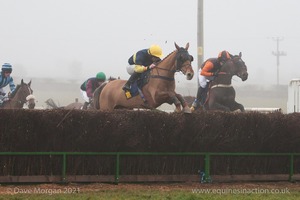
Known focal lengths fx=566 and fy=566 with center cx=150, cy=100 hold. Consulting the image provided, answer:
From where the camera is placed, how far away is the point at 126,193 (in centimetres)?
808

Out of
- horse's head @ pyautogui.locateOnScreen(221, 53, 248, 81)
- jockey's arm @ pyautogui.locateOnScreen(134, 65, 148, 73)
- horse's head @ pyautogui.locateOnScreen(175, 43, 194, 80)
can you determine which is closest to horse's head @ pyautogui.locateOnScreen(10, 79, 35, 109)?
jockey's arm @ pyautogui.locateOnScreen(134, 65, 148, 73)

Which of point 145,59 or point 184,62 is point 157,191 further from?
point 145,59

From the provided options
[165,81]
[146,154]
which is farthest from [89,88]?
[146,154]

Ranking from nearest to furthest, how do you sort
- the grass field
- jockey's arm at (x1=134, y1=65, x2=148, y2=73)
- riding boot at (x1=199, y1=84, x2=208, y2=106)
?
the grass field → jockey's arm at (x1=134, y1=65, x2=148, y2=73) → riding boot at (x1=199, y1=84, x2=208, y2=106)

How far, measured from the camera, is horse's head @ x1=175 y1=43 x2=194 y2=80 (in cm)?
1143

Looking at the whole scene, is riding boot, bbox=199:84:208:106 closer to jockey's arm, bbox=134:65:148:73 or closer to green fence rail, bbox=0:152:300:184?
jockey's arm, bbox=134:65:148:73

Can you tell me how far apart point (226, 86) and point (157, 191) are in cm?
594

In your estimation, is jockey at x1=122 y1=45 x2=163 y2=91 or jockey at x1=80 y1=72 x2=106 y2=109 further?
jockey at x1=80 y1=72 x2=106 y2=109

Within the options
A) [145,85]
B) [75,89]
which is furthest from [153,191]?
[75,89]

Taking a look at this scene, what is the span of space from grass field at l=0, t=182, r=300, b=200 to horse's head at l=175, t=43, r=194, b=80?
289 centimetres

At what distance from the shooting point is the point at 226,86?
45.5 ft

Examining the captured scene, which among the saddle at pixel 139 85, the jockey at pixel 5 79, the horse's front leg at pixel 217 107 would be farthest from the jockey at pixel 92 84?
the saddle at pixel 139 85

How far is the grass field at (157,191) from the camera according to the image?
7680 mm

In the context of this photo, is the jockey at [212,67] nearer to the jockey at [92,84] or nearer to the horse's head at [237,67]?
the horse's head at [237,67]
